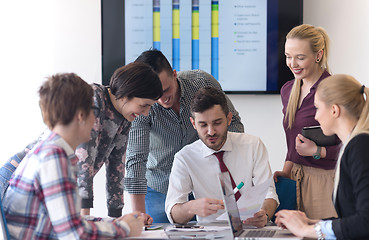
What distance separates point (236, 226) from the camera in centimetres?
174

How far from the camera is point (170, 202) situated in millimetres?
2285

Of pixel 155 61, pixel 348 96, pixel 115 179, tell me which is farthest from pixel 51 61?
pixel 348 96

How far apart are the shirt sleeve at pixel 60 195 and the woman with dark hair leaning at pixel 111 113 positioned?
0.56 m

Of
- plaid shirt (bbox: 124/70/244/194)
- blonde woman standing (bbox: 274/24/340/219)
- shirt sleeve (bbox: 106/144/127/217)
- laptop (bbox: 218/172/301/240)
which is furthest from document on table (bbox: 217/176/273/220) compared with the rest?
plaid shirt (bbox: 124/70/244/194)

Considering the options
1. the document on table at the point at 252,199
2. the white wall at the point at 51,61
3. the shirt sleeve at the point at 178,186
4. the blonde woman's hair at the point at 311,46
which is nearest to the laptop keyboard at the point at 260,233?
the document on table at the point at 252,199

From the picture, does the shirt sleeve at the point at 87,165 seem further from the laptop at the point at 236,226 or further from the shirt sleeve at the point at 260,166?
the shirt sleeve at the point at 260,166

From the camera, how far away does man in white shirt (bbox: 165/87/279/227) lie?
2330mm

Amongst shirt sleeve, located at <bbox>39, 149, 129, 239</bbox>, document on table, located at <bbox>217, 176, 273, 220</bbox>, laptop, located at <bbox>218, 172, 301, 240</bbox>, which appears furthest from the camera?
document on table, located at <bbox>217, 176, 273, 220</bbox>

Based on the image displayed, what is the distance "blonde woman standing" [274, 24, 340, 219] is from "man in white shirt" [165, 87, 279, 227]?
0.14 m

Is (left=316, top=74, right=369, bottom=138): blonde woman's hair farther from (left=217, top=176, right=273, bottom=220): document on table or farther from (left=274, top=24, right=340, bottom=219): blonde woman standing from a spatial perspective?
(left=274, top=24, right=340, bottom=219): blonde woman standing

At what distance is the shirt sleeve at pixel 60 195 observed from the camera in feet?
4.70

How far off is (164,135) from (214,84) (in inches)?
16.2

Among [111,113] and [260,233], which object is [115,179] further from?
[260,233]

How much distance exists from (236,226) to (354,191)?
414mm
